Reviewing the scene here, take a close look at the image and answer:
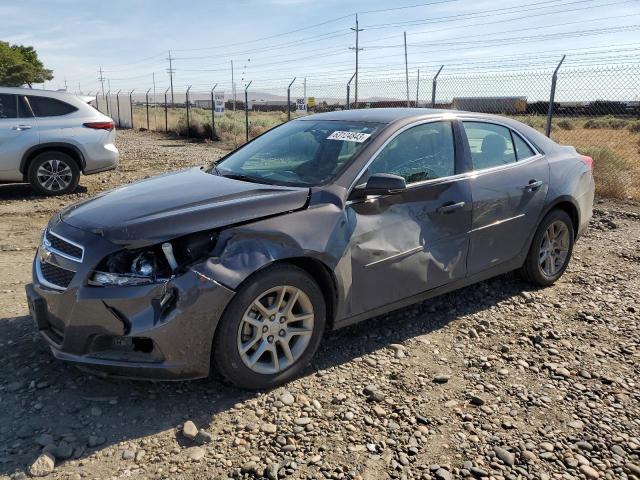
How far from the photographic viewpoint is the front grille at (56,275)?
10.3 ft

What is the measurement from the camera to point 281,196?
11.4 ft

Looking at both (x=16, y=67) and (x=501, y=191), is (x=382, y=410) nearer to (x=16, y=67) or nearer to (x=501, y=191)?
(x=501, y=191)

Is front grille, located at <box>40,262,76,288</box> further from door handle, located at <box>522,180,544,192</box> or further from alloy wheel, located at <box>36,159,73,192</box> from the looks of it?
alloy wheel, located at <box>36,159,73,192</box>

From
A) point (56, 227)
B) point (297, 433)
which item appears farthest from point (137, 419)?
point (56, 227)

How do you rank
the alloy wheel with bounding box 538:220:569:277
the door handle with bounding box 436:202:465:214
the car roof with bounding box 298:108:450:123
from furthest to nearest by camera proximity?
the alloy wheel with bounding box 538:220:569:277, the car roof with bounding box 298:108:450:123, the door handle with bounding box 436:202:465:214

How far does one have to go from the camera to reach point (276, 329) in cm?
333

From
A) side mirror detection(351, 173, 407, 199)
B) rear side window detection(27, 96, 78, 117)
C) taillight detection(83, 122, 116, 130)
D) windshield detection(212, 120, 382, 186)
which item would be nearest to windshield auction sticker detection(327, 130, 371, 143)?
windshield detection(212, 120, 382, 186)

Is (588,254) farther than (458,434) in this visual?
Yes

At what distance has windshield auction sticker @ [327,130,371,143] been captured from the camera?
157 inches

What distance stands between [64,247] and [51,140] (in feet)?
22.1

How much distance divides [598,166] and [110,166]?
8814 mm

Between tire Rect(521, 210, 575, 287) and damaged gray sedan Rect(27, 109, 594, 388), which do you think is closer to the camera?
damaged gray sedan Rect(27, 109, 594, 388)

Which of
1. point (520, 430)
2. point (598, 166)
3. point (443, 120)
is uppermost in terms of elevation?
point (443, 120)

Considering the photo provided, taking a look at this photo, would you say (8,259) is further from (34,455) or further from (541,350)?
(541,350)
